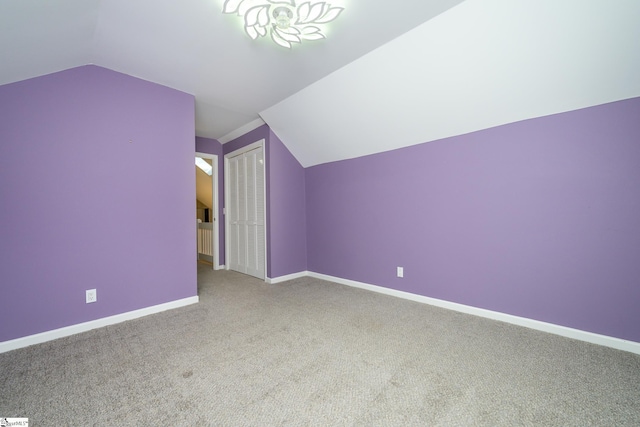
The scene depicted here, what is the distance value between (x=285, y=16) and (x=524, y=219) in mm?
2488

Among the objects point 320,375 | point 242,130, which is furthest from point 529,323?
point 242,130

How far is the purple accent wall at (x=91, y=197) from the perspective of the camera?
6.76ft

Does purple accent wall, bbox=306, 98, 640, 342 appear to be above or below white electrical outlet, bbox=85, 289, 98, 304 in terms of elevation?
above

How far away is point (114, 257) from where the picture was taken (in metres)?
2.48

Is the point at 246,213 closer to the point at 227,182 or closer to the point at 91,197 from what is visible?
the point at 227,182

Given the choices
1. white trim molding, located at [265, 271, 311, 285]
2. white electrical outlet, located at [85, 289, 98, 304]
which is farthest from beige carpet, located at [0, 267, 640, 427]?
white trim molding, located at [265, 271, 311, 285]

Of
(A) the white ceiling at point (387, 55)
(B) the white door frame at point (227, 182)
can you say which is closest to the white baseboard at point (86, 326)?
(B) the white door frame at point (227, 182)

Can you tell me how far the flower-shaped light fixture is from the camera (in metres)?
1.59

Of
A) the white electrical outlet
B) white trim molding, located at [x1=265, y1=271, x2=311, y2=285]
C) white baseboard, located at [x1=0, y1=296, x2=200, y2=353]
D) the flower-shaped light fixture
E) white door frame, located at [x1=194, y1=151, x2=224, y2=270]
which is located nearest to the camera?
the flower-shaped light fixture

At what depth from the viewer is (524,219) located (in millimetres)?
2268

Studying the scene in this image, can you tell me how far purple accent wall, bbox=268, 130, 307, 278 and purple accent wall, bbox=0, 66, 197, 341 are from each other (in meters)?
1.18

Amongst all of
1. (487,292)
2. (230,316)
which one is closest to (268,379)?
(230,316)
